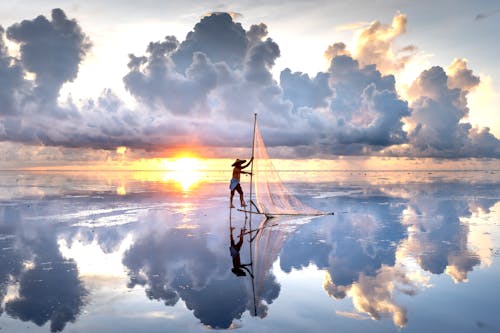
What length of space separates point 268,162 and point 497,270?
1318cm

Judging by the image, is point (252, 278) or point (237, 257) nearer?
point (252, 278)

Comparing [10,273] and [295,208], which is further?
[295,208]

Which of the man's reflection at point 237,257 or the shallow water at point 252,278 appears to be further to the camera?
the man's reflection at point 237,257

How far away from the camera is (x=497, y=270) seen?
14.7 metres

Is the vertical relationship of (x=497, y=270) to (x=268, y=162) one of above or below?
below

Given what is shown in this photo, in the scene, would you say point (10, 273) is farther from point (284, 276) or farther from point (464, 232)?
point (464, 232)

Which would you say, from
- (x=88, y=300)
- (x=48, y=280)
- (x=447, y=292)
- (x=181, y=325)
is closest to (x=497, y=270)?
(x=447, y=292)

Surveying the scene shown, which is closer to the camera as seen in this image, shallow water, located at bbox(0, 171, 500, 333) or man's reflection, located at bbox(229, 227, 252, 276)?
shallow water, located at bbox(0, 171, 500, 333)

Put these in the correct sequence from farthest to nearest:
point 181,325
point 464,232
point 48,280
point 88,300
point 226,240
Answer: point 464,232 → point 226,240 → point 48,280 → point 88,300 → point 181,325

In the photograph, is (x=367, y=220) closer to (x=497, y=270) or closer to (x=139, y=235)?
(x=497, y=270)

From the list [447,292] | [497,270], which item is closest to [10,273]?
[447,292]

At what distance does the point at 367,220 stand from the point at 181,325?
2151 centimetres

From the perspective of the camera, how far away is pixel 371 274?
1430 centimetres

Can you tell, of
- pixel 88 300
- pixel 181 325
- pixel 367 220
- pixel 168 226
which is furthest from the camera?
pixel 367 220
